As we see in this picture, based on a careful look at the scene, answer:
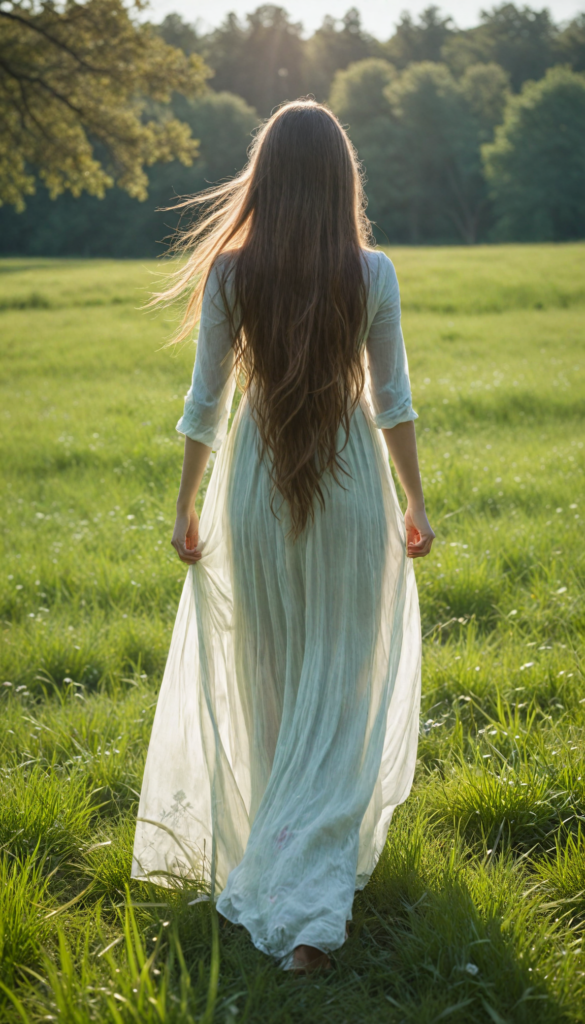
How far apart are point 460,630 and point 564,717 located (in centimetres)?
94

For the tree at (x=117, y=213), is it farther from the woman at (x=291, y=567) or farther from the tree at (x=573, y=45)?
the woman at (x=291, y=567)

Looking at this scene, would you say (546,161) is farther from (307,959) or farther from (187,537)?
(307,959)

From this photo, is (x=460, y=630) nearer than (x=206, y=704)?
No

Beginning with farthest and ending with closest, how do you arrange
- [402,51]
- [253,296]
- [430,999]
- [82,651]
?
[402,51]
[82,651]
[253,296]
[430,999]

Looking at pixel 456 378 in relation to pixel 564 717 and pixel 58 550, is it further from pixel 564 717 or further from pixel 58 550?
pixel 564 717

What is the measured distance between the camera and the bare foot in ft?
6.97

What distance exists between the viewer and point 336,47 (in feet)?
277

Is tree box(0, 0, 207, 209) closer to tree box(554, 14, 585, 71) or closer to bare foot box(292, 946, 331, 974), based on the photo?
bare foot box(292, 946, 331, 974)

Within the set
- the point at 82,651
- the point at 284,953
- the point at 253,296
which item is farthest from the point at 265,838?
the point at 82,651

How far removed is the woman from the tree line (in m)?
44.2

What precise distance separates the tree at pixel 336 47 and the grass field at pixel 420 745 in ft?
289


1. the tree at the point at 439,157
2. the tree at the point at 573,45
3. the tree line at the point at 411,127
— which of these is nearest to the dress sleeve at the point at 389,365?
the tree line at the point at 411,127

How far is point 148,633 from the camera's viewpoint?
176 inches

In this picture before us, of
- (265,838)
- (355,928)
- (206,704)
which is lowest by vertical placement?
(355,928)
